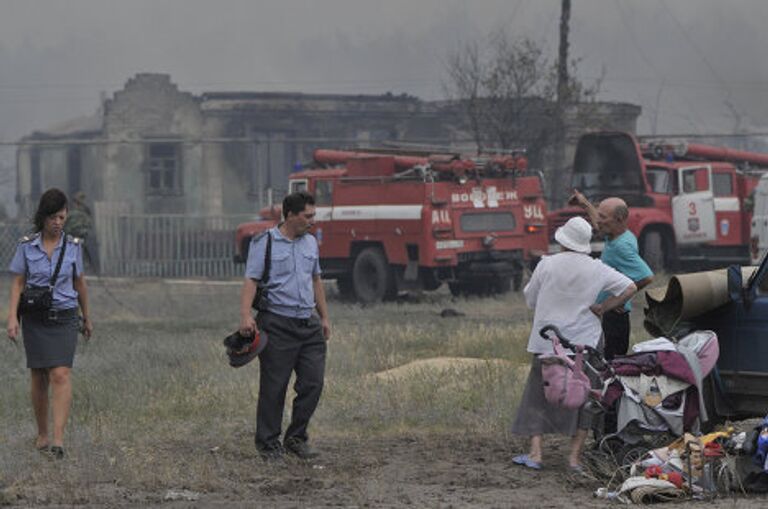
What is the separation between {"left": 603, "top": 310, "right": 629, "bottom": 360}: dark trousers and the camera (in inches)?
396

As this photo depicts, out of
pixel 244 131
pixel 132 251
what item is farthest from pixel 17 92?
pixel 132 251

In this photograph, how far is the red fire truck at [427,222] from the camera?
25.6m

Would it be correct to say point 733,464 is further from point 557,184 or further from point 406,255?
point 557,184

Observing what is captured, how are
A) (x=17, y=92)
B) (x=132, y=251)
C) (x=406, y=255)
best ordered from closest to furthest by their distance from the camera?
(x=406, y=255) → (x=132, y=251) → (x=17, y=92)

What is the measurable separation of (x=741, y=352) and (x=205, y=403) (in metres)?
4.60

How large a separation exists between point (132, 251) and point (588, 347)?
2830 cm

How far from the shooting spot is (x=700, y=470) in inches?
325

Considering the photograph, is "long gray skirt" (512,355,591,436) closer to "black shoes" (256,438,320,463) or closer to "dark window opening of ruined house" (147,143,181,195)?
"black shoes" (256,438,320,463)

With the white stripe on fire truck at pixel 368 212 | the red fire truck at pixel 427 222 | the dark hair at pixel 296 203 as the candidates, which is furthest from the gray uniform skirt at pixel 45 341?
the white stripe on fire truck at pixel 368 212

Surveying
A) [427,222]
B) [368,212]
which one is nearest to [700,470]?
[427,222]

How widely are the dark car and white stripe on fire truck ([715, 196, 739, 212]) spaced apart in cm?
2047

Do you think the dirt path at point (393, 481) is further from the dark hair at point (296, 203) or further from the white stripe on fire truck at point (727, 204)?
the white stripe on fire truck at point (727, 204)

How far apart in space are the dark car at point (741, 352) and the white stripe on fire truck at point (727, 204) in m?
20.5

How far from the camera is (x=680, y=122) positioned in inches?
2591
